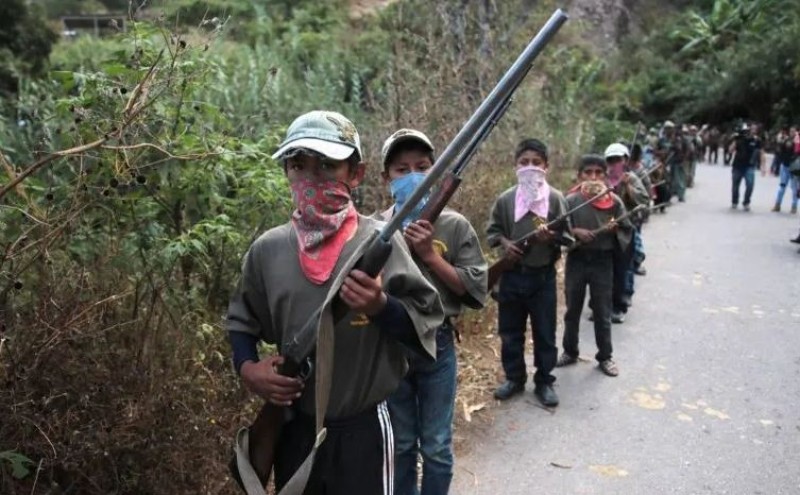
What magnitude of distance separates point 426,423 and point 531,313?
192 cm

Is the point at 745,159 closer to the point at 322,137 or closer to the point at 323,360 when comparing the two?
the point at 322,137

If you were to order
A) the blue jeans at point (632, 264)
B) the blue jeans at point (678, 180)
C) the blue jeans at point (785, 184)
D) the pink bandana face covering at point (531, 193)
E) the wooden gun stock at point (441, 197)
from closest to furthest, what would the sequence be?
the wooden gun stock at point (441, 197), the pink bandana face covering at point (531, 193), the blue jeans at point (632, 264), the blue jeans at point (785, 184), the blue jeans at point (678, 180)

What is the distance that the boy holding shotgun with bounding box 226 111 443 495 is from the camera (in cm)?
216

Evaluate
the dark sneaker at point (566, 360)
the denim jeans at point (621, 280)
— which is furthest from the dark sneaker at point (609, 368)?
the denim jeans at point (621, 280)

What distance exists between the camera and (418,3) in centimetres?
1252

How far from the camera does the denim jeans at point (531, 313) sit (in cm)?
487

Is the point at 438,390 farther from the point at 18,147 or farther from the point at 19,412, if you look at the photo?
the point at 18,147

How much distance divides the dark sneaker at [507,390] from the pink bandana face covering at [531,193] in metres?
1.30

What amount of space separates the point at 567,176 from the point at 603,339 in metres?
7.12

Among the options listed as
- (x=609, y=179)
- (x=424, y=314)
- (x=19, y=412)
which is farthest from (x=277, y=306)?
(x=609, y=179)

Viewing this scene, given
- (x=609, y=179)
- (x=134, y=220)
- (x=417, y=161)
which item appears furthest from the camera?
(x=609, y=179)

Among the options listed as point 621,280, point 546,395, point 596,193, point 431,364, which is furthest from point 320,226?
point 621,280

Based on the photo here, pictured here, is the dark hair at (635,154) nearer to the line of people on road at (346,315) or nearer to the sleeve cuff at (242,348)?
the line of people on road at (346,315)

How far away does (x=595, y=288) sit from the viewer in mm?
5590
